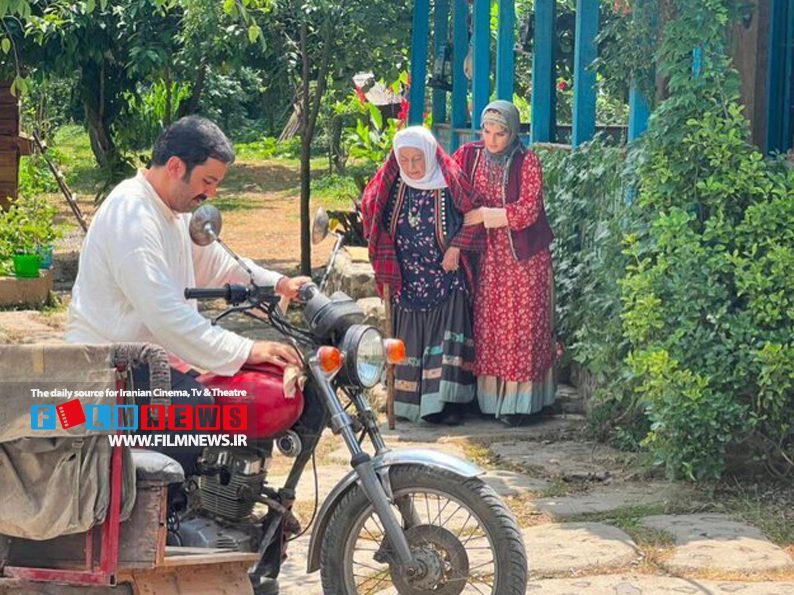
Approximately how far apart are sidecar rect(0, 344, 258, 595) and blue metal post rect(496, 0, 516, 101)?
20.7ft

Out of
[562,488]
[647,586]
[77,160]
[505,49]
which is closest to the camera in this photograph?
[647,586]

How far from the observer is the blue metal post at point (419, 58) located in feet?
40.3

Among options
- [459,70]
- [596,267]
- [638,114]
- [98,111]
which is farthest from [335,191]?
[638,114]

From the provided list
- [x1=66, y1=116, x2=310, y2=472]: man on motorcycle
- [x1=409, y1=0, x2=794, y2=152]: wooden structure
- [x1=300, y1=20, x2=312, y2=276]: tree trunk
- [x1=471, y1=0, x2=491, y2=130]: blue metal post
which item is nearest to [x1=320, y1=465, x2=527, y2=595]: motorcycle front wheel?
[x1=66, y1=116, x2=310, y2=472]: man on motorcycle

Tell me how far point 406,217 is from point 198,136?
12.4ft

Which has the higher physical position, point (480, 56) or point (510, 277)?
point (480, 56)

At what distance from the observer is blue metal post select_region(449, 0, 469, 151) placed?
1184cm

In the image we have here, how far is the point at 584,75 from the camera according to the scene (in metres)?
8.83

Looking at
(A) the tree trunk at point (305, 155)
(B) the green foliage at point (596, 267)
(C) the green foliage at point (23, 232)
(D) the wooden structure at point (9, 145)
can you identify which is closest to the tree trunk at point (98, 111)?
(D) the wooden structure at point (9, 145)

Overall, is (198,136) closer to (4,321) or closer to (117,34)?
(4,321)

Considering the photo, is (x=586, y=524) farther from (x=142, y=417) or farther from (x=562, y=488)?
(x=142, y=417)

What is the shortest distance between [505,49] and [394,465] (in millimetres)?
6099

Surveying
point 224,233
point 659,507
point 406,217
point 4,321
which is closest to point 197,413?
point 659,507

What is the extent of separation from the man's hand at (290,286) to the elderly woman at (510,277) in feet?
11.6
